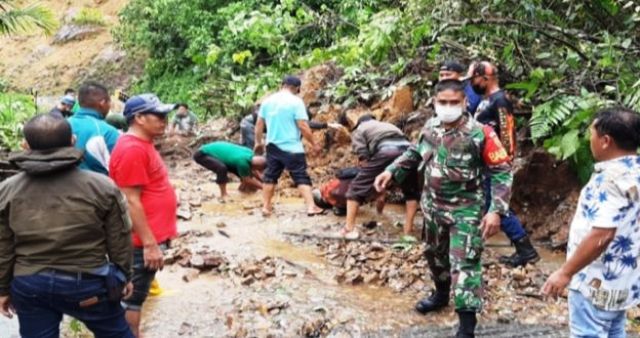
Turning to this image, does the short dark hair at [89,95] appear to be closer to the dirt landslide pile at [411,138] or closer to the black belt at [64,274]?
the black belt at [64,274]

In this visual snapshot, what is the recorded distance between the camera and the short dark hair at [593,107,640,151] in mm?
2918

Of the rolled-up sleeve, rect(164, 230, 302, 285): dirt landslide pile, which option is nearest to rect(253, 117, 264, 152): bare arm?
rect(164, 230, 302, 285): dirt landslide pile

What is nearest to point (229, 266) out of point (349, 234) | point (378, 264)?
point (378, 264)

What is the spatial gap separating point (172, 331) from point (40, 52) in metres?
29.4

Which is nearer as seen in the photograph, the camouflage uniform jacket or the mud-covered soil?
the camouflage uniform jacket

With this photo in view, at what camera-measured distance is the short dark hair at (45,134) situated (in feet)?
9.80

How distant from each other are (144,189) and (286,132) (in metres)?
3.86

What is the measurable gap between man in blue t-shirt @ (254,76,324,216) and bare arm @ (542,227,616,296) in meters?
4.85

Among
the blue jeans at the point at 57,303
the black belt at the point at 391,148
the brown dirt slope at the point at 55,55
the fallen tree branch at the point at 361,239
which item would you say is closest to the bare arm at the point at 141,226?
the blue jeans at the point at 57,303

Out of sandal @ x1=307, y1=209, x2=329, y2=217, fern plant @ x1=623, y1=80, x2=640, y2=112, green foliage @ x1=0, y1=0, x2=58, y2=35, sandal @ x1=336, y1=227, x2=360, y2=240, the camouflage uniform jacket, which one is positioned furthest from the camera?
green foliage @ x1=0, y1=0, x2=58, y2=35

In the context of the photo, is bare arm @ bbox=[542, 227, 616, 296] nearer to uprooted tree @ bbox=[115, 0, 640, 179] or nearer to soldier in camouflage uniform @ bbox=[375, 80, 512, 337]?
soldier in camouflage uniform @ bbox=[375, 80, 512, 337]

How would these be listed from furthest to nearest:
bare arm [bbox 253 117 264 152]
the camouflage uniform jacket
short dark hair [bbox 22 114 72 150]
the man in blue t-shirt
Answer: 1. bare arm [bbox 253 117 264 152]
2. the man in blue t-shirt
3. the camouflage uniform jacket
4. short dark hair [bbox 22 114 72 150]

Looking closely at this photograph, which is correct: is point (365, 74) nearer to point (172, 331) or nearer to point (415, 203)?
point (415, 203)

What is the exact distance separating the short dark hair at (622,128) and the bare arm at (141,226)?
98.8 inches
